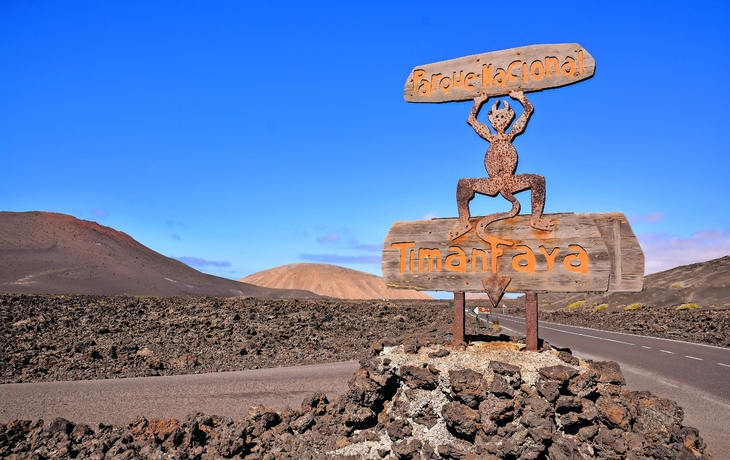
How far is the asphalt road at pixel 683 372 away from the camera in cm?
761

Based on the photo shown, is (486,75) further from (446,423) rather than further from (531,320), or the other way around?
(446,423)

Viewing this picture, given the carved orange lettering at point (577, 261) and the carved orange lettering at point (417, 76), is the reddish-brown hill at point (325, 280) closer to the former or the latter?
the carved orange lettering at point (417, 76)

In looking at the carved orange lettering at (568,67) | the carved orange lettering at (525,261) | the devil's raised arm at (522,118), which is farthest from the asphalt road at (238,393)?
the carved orange lettering at (568,67)

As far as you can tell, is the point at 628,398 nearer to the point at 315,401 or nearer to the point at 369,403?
the point at 369,403

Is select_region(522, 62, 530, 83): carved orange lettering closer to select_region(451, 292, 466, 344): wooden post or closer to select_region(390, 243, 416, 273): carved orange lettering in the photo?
select_region(390, 243, 416, 273): carved orange lettering

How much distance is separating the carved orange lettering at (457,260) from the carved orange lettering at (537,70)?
192 centimetres

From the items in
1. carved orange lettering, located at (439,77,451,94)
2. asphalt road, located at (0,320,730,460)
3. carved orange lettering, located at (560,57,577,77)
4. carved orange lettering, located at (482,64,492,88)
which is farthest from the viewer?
asphalt road, located at (0,320,730,460)

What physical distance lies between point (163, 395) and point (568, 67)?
7.67 m

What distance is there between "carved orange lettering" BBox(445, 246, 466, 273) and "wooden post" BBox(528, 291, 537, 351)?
0.69 meters

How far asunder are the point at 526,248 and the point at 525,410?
1546mm

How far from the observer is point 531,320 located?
5.31 m

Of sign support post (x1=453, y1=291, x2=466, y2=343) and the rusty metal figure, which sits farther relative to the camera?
sign support post (x1=453, y1=291, x2=466, y2=343)

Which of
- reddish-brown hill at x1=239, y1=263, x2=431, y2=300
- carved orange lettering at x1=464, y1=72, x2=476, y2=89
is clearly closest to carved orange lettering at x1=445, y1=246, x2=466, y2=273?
carved orange lettering at x1=464, y1=72, x2=476, y2=89

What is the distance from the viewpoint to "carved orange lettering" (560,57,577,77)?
210 inches
